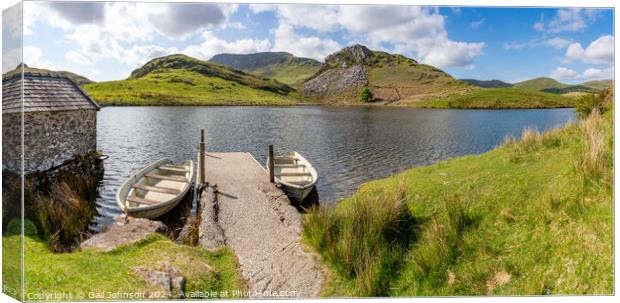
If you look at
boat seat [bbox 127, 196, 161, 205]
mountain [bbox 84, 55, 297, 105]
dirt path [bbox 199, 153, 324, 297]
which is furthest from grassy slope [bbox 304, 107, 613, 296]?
mountain [bbox 84, 55, 297, 105]

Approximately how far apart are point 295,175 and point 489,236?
10.3m

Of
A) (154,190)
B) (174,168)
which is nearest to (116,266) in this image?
(154,190)

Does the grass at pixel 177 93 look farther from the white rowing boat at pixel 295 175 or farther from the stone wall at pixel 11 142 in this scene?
the stone wall at pixel 11 142

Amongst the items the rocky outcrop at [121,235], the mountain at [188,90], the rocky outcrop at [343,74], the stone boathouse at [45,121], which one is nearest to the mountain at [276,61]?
the rocky outcrop at [343,74]

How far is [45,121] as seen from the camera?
39.6 ft

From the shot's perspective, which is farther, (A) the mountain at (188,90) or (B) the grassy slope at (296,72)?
(A) the mountain at (188,90)

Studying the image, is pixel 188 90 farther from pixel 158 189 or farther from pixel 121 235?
pixel 121 235

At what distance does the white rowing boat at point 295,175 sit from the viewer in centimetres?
1491

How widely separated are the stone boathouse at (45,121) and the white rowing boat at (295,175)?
24.5ft

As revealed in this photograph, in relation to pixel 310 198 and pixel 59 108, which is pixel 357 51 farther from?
pixel 59 108

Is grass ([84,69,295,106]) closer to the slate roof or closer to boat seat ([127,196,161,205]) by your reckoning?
the slate roof

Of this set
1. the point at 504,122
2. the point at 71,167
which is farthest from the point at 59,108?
the point at 504,122

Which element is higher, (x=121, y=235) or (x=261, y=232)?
(x=121, y=235)

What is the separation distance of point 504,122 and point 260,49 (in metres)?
19.0
